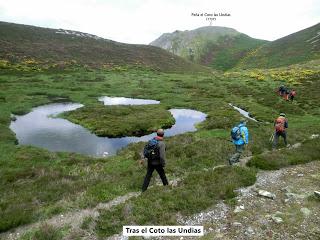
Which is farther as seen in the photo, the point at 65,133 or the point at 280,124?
the point at 65,133

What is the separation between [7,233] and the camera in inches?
571

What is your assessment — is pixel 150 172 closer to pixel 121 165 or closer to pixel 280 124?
pixel 121 165

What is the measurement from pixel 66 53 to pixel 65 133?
70.0 metres

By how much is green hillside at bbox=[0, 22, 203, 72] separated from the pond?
42.4 meters

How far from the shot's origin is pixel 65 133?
3500 centimetres

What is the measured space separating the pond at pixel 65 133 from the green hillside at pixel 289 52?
317 ft

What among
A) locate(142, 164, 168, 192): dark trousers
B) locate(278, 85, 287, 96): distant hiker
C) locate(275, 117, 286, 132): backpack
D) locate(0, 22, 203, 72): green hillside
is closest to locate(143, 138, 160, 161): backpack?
locate(142, 164, 168, 192): dark trousers

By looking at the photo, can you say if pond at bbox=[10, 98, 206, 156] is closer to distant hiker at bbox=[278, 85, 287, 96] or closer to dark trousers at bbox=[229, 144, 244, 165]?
dark trousers at bbox=[229, 144, 244, 165]

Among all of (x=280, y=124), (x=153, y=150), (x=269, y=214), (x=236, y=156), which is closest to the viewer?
(x=269, y=214)

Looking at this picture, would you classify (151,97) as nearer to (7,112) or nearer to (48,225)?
(7,112)

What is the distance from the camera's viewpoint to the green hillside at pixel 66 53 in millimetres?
86500

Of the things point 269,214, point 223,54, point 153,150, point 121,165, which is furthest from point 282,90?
point 223,54

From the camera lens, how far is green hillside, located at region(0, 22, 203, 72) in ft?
284

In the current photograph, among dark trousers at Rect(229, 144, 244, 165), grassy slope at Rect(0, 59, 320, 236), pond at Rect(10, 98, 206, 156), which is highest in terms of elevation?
dark trousers at Rect(229, 144, 244, 165)
